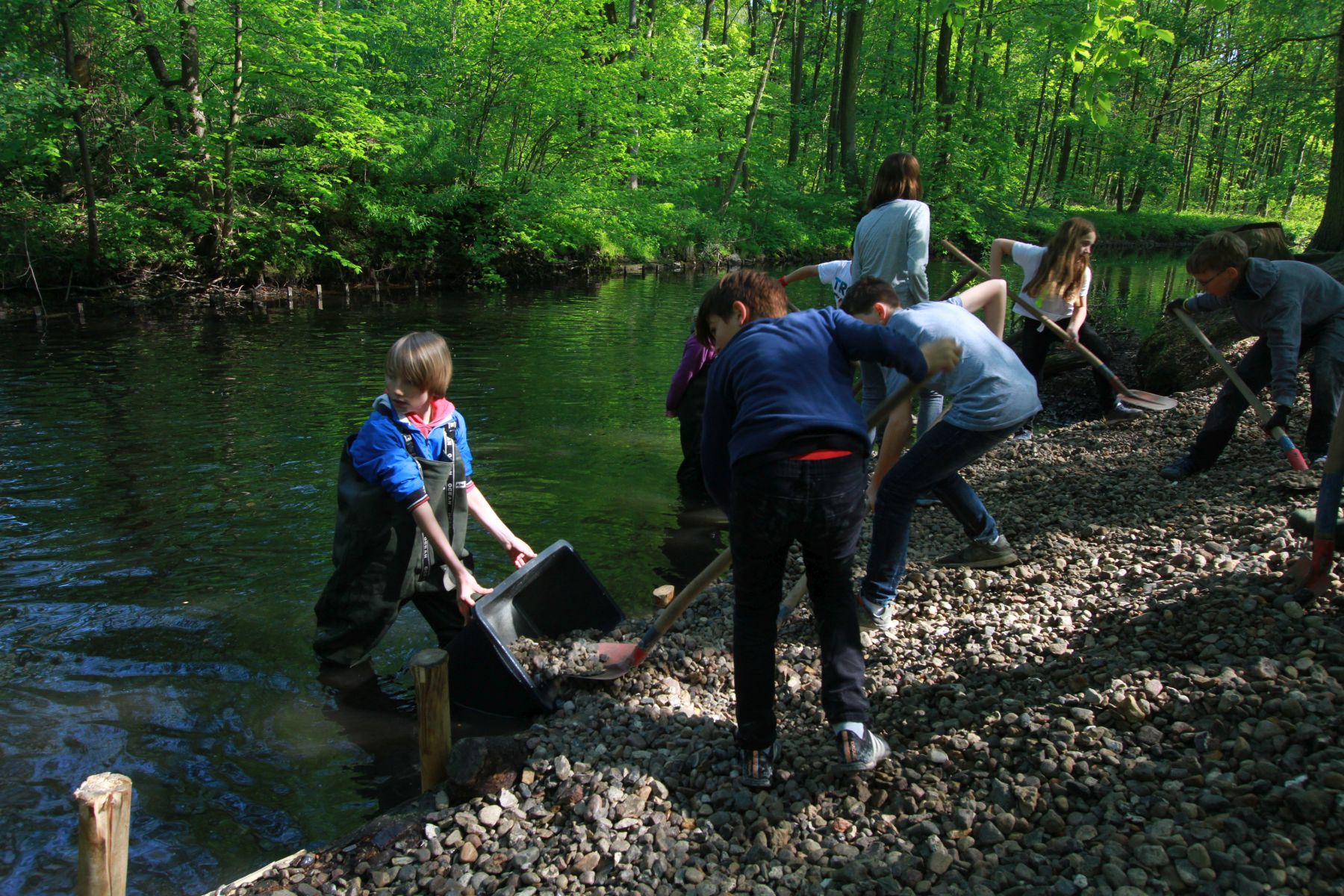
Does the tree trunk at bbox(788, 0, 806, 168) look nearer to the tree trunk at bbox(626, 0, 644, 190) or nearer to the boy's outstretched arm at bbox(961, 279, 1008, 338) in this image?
the tree trunk at bbox(626, 0, 644, 190)

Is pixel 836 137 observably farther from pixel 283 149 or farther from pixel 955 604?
pixel 955 604

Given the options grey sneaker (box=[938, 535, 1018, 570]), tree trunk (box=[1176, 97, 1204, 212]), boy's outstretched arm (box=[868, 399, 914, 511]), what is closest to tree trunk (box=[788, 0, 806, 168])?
tree trunk (box=[1176, 97, 1204, 212])

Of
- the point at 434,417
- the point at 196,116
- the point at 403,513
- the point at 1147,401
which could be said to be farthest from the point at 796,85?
the point at 403,513

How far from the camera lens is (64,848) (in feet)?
11.2

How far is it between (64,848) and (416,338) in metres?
2.44

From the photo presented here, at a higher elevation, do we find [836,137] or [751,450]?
[836,137]

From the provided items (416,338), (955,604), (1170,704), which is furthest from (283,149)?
(1170,704)

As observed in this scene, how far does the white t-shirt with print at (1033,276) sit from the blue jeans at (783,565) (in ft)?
17.3

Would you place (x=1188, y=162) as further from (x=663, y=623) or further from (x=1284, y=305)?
(x=663, y=623)

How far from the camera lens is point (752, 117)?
1149 inches

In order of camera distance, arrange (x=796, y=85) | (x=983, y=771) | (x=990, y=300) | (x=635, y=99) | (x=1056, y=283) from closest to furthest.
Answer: (x=983, y=771) < (x=990, y=300) < (x=1056, y=283) < (x=635, y=99) < (x=796, y=85)

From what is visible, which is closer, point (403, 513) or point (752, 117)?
point (403, 513)

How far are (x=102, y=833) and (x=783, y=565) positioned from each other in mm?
2205

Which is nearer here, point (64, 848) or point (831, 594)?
point (831, 594)
